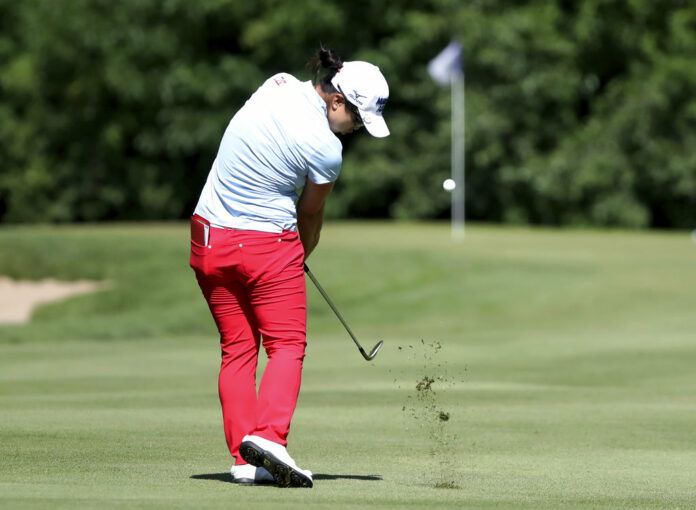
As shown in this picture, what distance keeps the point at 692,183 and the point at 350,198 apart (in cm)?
994

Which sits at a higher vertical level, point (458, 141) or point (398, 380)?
point (458, 141)

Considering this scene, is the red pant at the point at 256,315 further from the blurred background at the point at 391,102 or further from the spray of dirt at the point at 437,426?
the blurred background at the point at 391,102

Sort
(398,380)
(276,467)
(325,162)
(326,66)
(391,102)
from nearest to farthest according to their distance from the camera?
(276,467) < (325,162) < (326,66) < (398,380) < (391,102)

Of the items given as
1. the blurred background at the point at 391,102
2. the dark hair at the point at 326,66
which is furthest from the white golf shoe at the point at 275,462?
the blurred background at the point at 391,102

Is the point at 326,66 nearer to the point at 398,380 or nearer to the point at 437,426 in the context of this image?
the point at 437,426

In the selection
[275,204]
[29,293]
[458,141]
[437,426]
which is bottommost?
[29,293]

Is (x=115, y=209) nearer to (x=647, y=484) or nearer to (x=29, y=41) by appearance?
(x=29, y=41)

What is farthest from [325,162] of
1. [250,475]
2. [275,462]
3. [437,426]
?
[437,426]

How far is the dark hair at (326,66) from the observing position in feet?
18.1

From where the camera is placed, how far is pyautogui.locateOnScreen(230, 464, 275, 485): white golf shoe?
5.50 m

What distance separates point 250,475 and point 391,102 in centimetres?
3335

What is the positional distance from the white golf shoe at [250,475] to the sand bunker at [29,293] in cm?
1609

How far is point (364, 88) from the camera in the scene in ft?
17.9

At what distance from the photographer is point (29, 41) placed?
39.2 m
